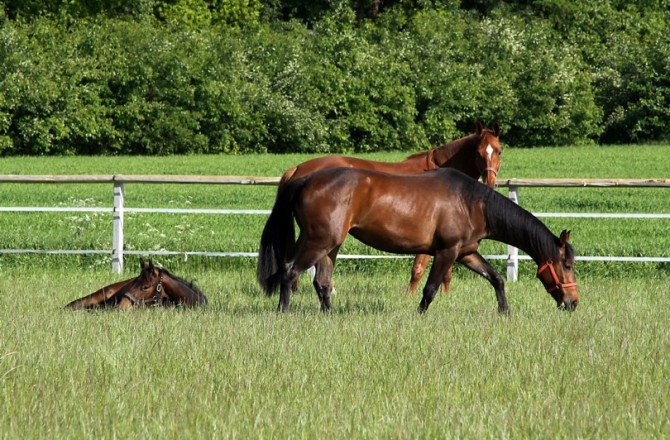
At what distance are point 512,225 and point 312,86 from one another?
3079 centimetres

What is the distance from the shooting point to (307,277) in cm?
1217

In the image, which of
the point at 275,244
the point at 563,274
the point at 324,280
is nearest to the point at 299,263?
the point at 275,244

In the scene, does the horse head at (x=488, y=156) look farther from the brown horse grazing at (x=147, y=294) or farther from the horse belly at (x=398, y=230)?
the brown horse grazing at (x=147, y=294)

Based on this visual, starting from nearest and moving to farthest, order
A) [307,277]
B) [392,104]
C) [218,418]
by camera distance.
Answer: [218,418], [307,277], [392,104]

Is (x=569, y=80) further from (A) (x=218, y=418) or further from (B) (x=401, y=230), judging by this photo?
(A) (x=218, y=418)

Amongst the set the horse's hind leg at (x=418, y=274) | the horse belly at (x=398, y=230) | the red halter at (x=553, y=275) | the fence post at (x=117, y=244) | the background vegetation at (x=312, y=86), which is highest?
the horse belly at (x=398, y=230)

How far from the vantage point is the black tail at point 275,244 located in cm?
877

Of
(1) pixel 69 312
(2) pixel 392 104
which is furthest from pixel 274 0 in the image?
(1) pixel 69 312

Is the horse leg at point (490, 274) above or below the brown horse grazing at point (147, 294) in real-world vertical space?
above

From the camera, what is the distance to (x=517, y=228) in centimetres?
877

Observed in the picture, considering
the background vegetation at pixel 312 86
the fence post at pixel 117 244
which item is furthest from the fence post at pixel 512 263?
the background vegetation at pixel 312 86

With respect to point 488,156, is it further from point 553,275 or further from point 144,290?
point 144,290

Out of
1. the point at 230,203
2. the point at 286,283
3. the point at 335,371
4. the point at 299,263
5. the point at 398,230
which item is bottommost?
the point at 230,203

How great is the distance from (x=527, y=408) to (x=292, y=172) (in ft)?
18.8
